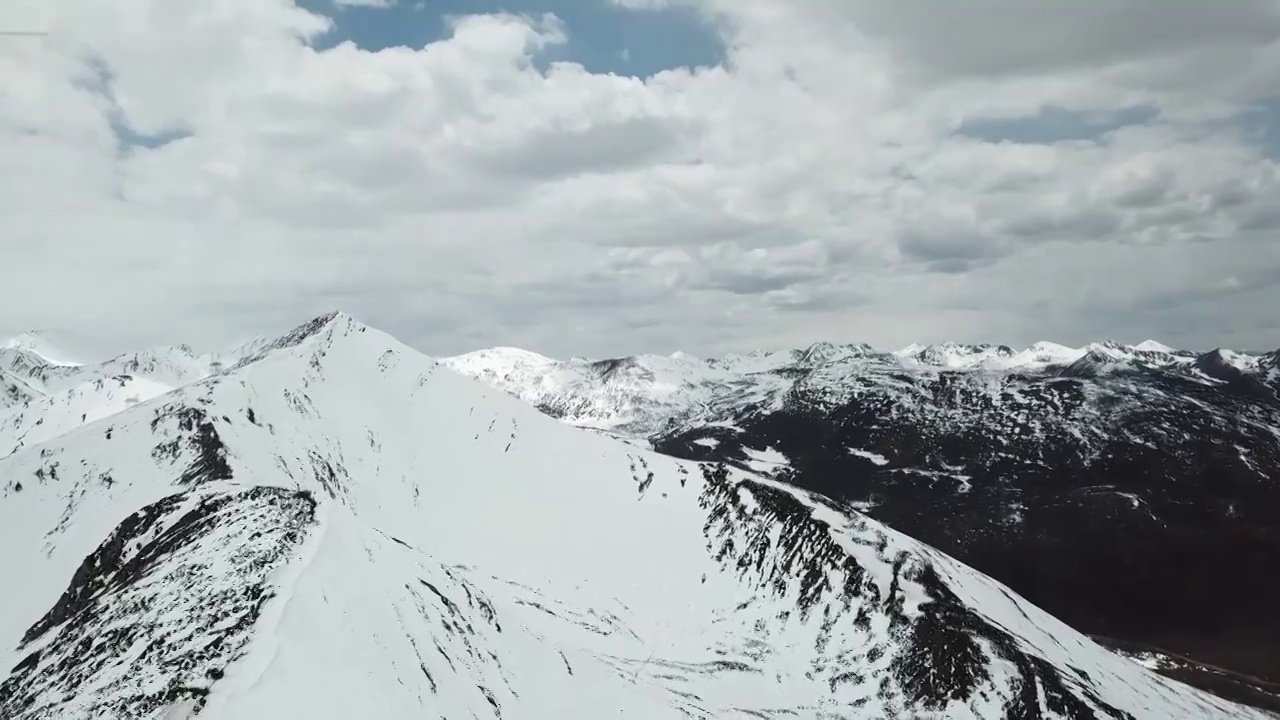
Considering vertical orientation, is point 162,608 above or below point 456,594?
below

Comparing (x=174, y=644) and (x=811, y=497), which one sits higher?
(x=811, y=497)

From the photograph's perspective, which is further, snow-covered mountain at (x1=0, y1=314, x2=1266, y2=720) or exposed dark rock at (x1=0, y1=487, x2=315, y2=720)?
snow-covered mountain at (x1=0, y1=314, x2=1266, y2=720)

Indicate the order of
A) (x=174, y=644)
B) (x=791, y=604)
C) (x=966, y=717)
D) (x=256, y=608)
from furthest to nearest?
1. (x=791, y=604)
2. (x=966, y=717)
3. (x=256, y=608)
4. (x=174, y=644)

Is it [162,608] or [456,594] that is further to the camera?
[456,594]

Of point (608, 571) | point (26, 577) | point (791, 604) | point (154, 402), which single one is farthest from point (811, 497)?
point (154, 402)

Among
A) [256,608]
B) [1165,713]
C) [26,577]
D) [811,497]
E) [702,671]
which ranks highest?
[811,497]

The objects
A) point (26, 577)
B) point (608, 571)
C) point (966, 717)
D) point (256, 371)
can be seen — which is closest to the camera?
point (966, 717)

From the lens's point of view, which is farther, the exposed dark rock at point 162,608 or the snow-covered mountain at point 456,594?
the snow-covered mountain at point 456,594

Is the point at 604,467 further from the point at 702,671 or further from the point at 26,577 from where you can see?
the point at 26,577
